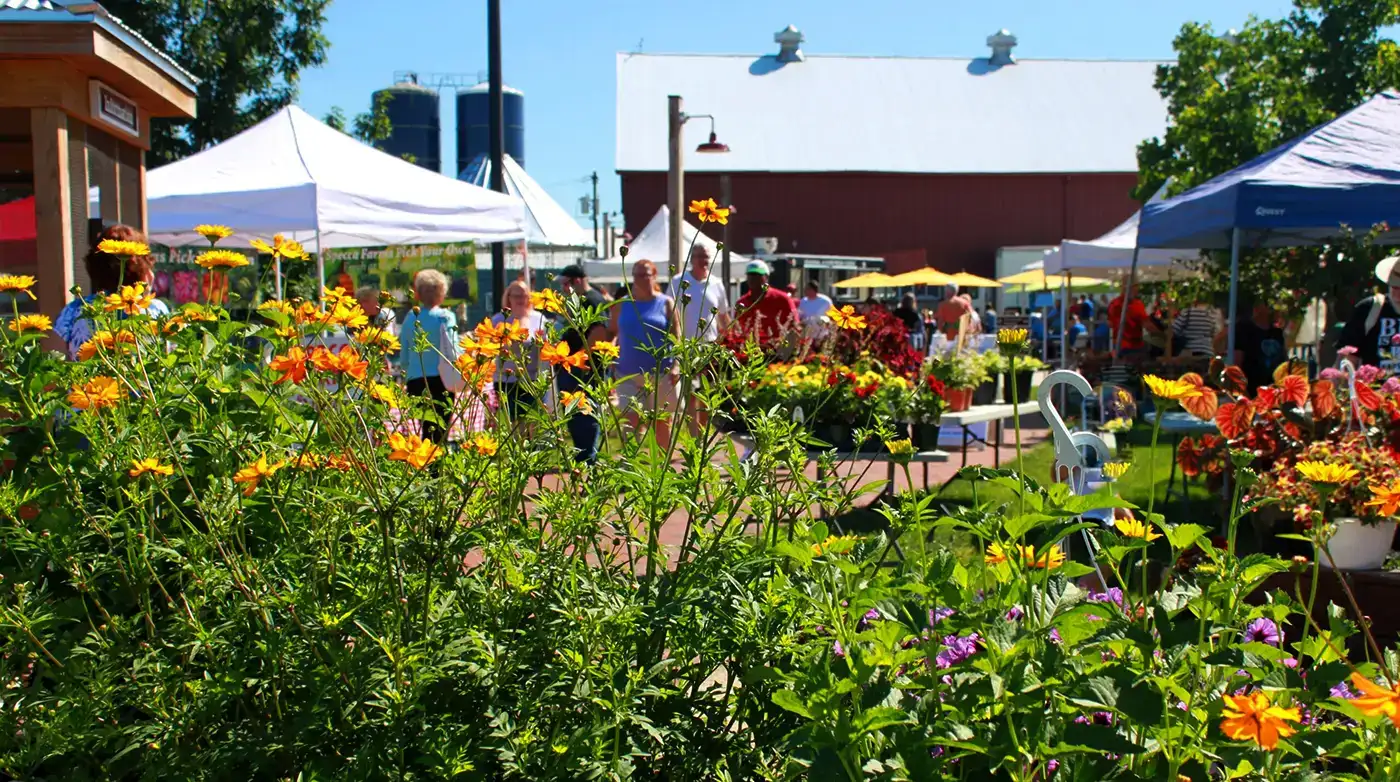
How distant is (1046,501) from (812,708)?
1.62 ft

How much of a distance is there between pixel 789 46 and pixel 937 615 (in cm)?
4030

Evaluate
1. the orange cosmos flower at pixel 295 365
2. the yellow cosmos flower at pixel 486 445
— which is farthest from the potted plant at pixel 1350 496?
the orange cosmos flower at pixel 295 365

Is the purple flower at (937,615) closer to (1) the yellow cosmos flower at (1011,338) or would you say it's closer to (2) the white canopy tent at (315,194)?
(1) the yellow cosmos flower at (1011,338)

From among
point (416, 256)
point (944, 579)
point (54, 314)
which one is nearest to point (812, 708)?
point (944, 579)

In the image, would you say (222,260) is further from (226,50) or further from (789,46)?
(789,46)

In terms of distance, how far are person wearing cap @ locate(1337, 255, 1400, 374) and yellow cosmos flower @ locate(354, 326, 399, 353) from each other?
588 cm

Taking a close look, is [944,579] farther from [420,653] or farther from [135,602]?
[135,602]

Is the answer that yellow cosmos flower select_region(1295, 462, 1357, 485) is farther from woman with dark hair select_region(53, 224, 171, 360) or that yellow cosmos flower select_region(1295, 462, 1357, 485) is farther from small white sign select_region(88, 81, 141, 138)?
small white sign select_region(88, 81, 141, 138)

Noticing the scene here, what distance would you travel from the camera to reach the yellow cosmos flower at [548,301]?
2.10 m

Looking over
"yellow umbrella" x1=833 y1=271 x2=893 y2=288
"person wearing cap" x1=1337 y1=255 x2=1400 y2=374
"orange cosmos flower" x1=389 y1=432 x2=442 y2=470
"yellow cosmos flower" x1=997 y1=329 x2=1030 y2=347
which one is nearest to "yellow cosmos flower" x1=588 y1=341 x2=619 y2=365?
"orange cosmos flower" x1=389 y1=432 x2=442 y2=470

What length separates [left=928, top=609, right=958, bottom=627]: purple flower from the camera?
64.6 inches

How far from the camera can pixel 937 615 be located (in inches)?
67.6

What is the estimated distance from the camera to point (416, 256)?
14.2 metres

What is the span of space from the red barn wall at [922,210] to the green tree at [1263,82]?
16.7 meters
